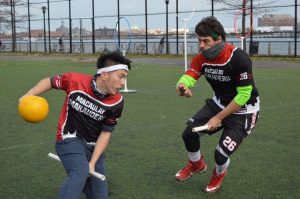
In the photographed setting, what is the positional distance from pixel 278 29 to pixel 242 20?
4528 millimetres

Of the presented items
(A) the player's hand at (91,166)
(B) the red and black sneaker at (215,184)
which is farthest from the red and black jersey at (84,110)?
(B) the red and black sneaker at (215,184)

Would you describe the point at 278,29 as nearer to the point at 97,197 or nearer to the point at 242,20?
the point at 242,20

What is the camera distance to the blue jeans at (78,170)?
4.00 meters

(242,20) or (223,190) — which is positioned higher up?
(242,20)

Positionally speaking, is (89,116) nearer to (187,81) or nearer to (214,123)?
(214,123)

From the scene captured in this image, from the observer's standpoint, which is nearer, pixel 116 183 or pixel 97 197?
pixel 97 197

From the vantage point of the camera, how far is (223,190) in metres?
5.66

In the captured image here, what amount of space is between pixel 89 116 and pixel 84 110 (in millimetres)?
67

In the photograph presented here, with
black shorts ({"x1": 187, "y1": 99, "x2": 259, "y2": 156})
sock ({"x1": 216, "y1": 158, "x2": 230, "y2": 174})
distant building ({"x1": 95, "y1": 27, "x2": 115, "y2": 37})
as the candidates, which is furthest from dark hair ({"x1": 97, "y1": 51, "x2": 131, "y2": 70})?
distant building ({"x1": 95, "y1": 27, "x2": 115, "y2": 37})

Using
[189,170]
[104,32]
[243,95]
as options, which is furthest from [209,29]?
[104,32]

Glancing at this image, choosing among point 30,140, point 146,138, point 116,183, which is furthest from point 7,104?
point 116,183

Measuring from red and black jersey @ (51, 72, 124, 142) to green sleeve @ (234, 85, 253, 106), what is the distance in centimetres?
144

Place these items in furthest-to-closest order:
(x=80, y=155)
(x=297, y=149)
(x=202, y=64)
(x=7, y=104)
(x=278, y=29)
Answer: (x=278, y=29) < (x=7, y=104) < (x=297, y=149) < (x=202, y=64) < (x=80, y=155)

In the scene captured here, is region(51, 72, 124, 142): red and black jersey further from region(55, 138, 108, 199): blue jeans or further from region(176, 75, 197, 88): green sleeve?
region(176, 75, 197, 88): green sleeve
